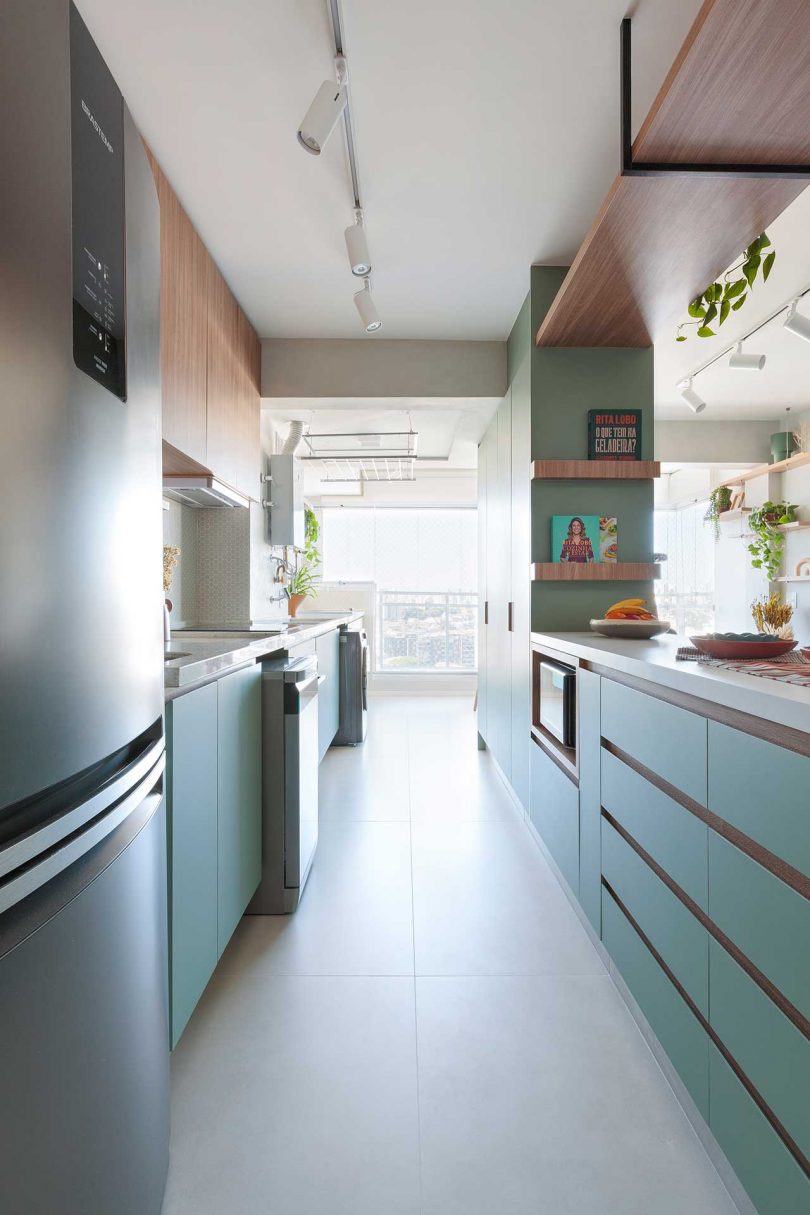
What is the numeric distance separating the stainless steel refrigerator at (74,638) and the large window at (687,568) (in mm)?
6745

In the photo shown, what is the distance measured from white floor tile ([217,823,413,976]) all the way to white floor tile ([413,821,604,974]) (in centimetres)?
7

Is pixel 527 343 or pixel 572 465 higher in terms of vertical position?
pixel 527 343

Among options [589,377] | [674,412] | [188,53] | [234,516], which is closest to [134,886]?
[188,53]

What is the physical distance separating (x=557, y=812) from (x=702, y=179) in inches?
77.0

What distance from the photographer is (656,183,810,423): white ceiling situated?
2.69m

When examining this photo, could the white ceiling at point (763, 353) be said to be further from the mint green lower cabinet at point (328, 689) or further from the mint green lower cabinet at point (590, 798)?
the mint green lower cabinet at point (328, 689)

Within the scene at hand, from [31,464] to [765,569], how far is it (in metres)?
5.72

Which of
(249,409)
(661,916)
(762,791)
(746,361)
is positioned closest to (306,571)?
(249,409)

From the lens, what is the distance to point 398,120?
1.91 m

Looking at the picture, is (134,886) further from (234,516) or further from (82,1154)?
(234,516)

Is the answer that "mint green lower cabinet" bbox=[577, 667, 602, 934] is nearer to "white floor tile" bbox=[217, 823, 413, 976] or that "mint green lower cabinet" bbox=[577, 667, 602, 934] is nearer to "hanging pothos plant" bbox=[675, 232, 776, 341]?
"white floor tile" bbox=[217, 823, 413, 976]

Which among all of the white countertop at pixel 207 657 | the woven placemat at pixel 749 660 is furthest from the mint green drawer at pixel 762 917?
the white countertop at pixel 207 657

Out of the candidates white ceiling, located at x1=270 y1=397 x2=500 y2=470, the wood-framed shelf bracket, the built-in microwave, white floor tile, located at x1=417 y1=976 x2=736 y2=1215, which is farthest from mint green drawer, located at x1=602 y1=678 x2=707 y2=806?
white ceiling, located at x1=270 y1=397 x2=500 y2=470

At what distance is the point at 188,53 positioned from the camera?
167cm
